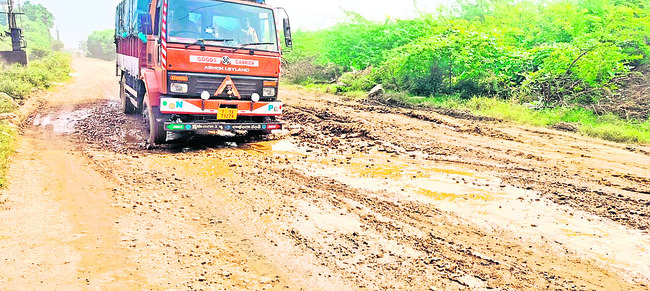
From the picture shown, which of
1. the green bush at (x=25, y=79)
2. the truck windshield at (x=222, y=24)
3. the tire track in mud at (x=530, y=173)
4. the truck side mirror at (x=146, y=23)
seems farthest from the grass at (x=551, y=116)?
the green bush at (x=25, y=79)

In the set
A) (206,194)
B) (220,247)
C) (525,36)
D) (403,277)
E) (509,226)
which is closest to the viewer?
(403,277)

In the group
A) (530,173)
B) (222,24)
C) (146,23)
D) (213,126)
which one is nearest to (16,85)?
(146,23)

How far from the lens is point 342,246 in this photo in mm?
4113

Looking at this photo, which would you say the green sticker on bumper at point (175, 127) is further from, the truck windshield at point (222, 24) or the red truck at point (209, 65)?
the truck windshield at point (222, 24)

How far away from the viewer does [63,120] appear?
10938 mm

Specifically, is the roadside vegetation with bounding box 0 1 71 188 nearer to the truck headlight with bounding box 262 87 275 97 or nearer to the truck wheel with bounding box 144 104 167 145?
the truck wheel with bounding box 144 104 167 145

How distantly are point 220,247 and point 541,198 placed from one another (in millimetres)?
4008

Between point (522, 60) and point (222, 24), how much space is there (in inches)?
354

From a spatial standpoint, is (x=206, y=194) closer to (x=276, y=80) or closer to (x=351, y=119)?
(x=276, y=80)

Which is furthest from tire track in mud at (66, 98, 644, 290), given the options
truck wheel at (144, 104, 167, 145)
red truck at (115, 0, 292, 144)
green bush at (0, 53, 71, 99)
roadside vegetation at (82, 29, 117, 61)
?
roadside vegetation at (82, 29, 117, 61)

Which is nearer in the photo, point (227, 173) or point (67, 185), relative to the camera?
point (67, 185)

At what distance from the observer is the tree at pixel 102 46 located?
61.3 meters

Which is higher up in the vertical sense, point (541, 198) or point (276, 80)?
point (276, 80)

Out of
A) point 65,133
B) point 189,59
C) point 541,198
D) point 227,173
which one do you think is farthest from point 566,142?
point 65,133
